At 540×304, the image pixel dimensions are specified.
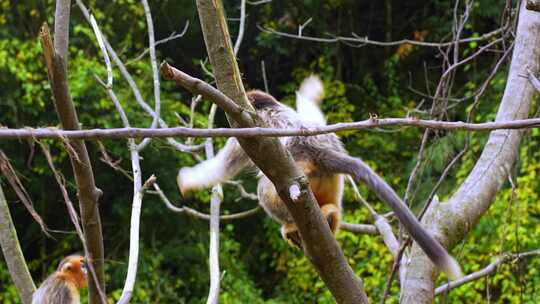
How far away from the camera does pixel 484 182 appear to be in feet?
12.9

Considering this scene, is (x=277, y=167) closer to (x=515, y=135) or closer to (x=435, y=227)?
(x=435, y=227)

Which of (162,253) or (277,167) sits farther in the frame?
(162,253)

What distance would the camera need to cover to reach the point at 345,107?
1035 centimetres

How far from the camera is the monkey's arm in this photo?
163 inches

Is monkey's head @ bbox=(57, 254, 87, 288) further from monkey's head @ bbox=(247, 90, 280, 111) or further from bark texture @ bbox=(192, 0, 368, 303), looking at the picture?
bark texture @ bbox=(192, 0, 368, 303)

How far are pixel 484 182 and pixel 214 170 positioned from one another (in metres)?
1.40

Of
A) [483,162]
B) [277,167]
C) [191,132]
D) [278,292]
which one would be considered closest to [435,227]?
[483,162]

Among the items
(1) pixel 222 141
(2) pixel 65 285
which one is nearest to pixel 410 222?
(2) pixel 65 285

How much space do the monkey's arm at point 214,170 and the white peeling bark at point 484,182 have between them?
1.08 metres

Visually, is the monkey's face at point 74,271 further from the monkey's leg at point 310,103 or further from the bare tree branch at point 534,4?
the bare tree branch at point 534,4

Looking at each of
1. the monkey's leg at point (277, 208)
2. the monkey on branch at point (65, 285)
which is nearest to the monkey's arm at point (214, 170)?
the monkey's leg at point (277, 208)

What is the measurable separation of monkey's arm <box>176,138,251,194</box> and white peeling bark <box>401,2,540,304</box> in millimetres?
1083

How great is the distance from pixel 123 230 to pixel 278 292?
210cm

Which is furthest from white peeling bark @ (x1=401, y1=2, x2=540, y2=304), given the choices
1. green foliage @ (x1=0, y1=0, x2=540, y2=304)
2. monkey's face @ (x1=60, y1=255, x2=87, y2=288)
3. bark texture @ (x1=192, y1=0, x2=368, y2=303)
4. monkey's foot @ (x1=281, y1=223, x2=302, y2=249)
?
green foliage @ (x1=0, y1=0, x2=540, y2=304)
